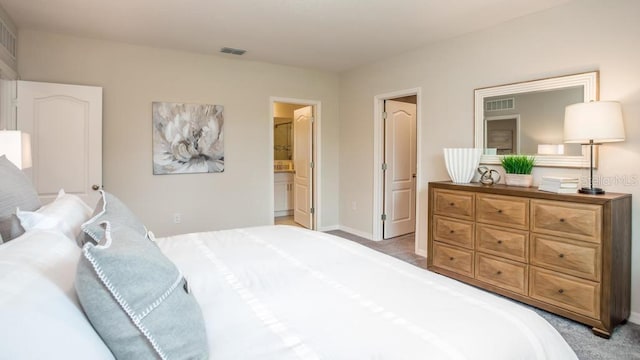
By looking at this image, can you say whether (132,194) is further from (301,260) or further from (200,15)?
(301,260)

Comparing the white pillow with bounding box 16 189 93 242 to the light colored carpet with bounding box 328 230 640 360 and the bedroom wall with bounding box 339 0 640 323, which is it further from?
the bedroom wall with bounding box 339 0 640 323

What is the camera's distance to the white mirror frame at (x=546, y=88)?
279 cm

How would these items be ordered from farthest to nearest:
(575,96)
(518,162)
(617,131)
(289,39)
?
(289,39) < (518,162) < (575,96) < (617,131)

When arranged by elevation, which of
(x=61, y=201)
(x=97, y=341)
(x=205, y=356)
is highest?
(x=61, y=201)

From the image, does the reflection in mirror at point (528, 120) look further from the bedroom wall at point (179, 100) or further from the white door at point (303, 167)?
the white door at point (303, 167)

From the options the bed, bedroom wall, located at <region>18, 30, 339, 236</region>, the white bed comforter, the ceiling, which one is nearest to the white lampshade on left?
the bed

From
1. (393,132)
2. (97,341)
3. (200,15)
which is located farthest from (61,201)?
(393,132)

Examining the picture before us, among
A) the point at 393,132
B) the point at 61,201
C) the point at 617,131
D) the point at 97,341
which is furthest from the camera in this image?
the point at 393,132

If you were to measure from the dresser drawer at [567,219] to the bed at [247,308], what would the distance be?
1.53 metres

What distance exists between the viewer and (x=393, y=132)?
5.05 meters

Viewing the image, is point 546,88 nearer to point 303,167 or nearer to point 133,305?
point 133,305

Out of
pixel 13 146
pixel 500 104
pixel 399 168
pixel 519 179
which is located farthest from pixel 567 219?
pixel 13 146

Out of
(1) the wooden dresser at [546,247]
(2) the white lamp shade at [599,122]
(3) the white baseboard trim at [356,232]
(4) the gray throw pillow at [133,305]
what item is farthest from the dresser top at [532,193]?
(4) the gray throw pillow at [133,305]

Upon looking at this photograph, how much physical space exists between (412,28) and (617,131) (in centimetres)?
200
